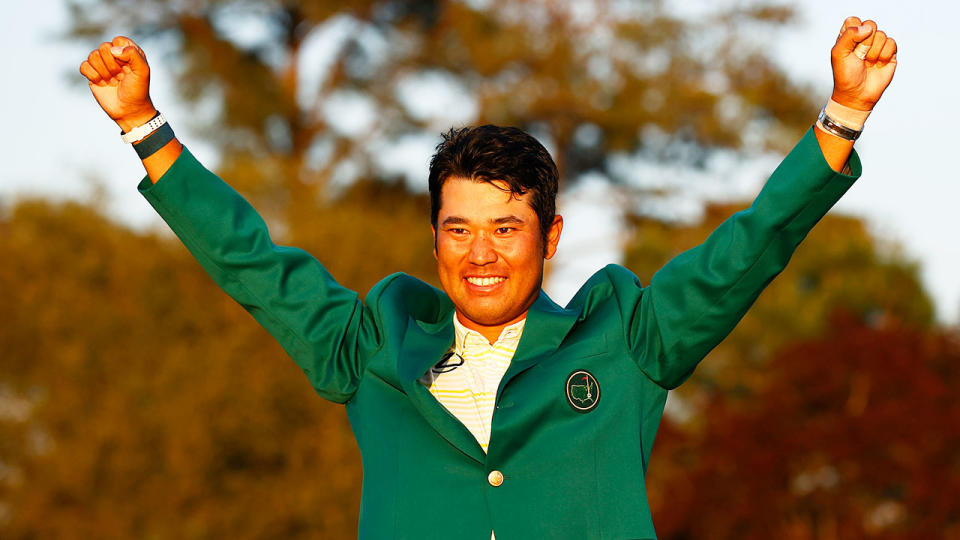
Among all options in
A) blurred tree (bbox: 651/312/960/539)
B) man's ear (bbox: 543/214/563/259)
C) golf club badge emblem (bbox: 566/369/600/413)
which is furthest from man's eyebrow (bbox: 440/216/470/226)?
blurred tree (bbox: 651/312/960/539)

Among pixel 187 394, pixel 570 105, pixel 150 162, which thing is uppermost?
pixel 570 105

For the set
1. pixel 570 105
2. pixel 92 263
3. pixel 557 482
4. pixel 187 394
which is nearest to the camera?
pixel 557 482

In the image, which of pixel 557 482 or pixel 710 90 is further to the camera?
pixel 710 90

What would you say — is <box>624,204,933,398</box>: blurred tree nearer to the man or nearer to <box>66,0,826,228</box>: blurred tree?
<box>66,0,826,228</box>: blurred tree

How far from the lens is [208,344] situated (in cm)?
1673

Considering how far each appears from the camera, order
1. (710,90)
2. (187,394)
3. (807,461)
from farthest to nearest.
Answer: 1. (710,90)
2. (187,394)
3. (807,461)

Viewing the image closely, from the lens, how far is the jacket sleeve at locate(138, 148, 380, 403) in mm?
3035

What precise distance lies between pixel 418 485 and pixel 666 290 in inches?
27.7

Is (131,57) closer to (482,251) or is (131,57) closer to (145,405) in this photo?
(482,251)

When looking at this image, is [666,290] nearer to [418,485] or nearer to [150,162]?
[418,485]

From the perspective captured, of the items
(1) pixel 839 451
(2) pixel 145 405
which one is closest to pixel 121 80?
(1) pixel 839 451

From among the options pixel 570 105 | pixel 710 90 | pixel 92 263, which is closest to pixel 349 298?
pixel 92 263

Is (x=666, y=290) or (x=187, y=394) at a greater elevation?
(x=187, y=394)

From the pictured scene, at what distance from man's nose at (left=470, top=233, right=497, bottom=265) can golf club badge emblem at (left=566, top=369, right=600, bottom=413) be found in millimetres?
334
